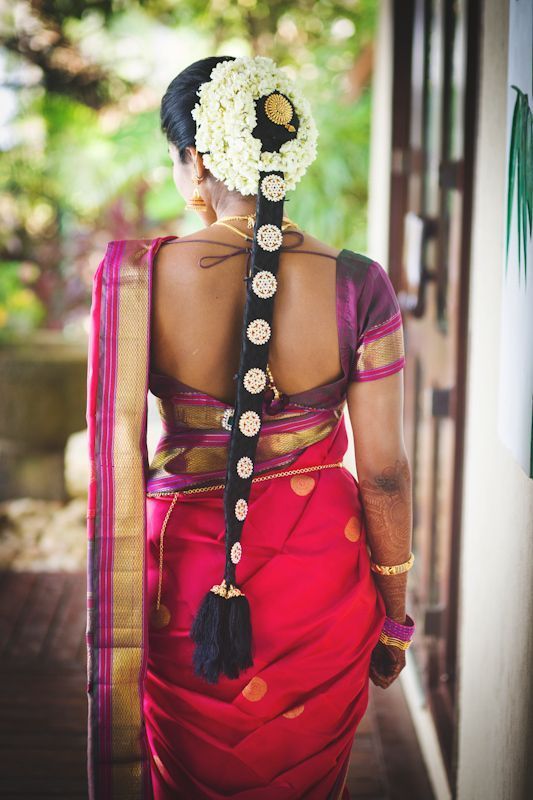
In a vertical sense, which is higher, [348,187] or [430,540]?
[348,187]

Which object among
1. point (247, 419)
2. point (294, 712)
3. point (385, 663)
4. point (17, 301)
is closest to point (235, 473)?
point (247, 419)

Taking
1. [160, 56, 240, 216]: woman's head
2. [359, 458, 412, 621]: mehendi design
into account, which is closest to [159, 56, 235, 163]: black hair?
[160, 56, 240, 216]: woman's head

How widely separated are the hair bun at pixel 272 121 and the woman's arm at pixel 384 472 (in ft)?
1.34

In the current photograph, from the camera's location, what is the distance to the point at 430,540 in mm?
2658

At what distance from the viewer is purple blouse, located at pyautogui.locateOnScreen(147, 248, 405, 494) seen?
135 cm

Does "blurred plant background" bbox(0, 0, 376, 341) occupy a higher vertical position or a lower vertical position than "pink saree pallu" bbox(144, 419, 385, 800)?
higher

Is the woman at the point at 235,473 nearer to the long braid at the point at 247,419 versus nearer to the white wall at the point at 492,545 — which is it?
the long braid at the point at 247,419

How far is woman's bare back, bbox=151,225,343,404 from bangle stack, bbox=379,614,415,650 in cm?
49

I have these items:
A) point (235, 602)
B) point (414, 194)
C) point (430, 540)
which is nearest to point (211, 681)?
point (235, 602)

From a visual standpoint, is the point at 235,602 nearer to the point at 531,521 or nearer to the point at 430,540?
the point at 531,521

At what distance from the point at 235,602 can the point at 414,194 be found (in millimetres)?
2156

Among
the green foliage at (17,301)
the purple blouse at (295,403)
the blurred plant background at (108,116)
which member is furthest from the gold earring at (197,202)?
the green foliage at (17,301)

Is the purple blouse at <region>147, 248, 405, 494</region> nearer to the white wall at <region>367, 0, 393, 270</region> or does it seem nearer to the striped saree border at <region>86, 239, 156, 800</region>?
the striped saree border at <region>86, 239, 156, 800</region>

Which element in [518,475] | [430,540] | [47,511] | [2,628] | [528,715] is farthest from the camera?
[47,511]
